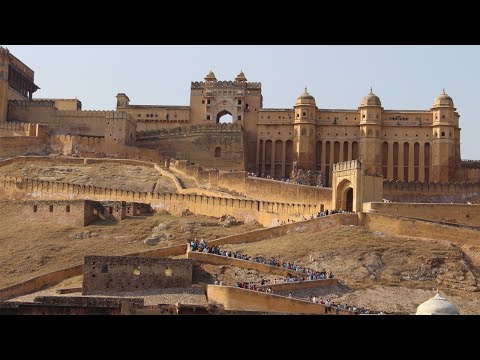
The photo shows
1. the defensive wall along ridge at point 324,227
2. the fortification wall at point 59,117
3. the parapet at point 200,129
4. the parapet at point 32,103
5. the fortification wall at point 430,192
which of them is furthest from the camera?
the parapet at point 32,103

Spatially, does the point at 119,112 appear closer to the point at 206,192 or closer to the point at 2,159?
the point at 2,159

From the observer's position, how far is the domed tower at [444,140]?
50344 mm

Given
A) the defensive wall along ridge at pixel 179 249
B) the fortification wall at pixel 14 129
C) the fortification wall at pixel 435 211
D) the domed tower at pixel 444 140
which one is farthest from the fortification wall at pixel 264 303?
the fortification wall at pixel 14 129

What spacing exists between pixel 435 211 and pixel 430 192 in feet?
41.7

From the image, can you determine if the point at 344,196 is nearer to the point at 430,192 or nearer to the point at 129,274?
the point at 430,192

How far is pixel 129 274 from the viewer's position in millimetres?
26469

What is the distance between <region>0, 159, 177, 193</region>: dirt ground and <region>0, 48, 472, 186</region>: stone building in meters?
5.08

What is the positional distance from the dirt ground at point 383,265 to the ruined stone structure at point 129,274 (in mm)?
3896

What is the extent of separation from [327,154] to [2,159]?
790 inches

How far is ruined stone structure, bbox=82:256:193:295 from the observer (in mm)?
26250

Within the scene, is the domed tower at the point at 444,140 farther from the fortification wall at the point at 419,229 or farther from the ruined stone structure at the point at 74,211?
the ruined stone structure at the point at 74,211

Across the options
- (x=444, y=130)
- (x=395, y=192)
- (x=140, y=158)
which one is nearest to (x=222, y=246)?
(x=395, y=192)

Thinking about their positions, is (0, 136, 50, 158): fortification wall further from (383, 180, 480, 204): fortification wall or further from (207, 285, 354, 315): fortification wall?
(207, 285, 354, 315): fortification wall

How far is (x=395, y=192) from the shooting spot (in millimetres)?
44125
